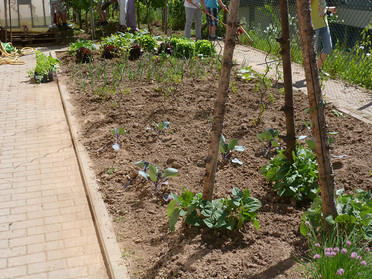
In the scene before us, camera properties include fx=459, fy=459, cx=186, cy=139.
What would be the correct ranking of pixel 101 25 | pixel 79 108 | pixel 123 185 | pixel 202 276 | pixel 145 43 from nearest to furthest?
pixel 202 276
pixel 123 185
pixel 79 108
pixel 145 43
pixel 101 25

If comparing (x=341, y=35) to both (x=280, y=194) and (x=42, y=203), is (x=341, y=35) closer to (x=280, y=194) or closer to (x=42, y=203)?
(x=280, y=194)

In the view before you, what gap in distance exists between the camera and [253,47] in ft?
38.0

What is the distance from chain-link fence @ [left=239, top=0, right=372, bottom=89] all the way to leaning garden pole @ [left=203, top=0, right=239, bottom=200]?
147 cm

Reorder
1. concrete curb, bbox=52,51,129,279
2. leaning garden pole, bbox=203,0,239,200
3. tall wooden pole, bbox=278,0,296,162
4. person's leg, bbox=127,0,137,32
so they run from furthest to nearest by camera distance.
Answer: person's leg, bbox=127,0,137,32 < tall wooden pole, bbox=278,0,296,162 < concrete curb, bbox=52,51,129,279 < leaning garden pole, bbox=203,0,239,200

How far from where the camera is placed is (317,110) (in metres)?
2.97

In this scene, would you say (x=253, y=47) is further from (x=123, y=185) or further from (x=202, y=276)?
(x=202, y=276)

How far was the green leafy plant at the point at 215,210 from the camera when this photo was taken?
331 cm

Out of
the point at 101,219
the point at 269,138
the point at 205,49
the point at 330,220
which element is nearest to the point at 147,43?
the point at 205,49

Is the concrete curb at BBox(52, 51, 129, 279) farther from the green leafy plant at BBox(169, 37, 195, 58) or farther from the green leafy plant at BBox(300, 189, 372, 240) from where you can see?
the green leafy plant at BBox(169, 37, 195, 58)

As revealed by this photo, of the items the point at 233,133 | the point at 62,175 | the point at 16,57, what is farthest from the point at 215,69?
the point at 16,57

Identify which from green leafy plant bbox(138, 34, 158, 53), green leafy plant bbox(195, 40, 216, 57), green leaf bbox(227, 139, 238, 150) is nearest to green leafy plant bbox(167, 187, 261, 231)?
green leaf bbox(227, 139, 238, 150)

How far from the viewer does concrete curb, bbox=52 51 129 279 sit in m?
3.28

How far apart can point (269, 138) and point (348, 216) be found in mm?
1688

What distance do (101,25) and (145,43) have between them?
6127 millimetres
